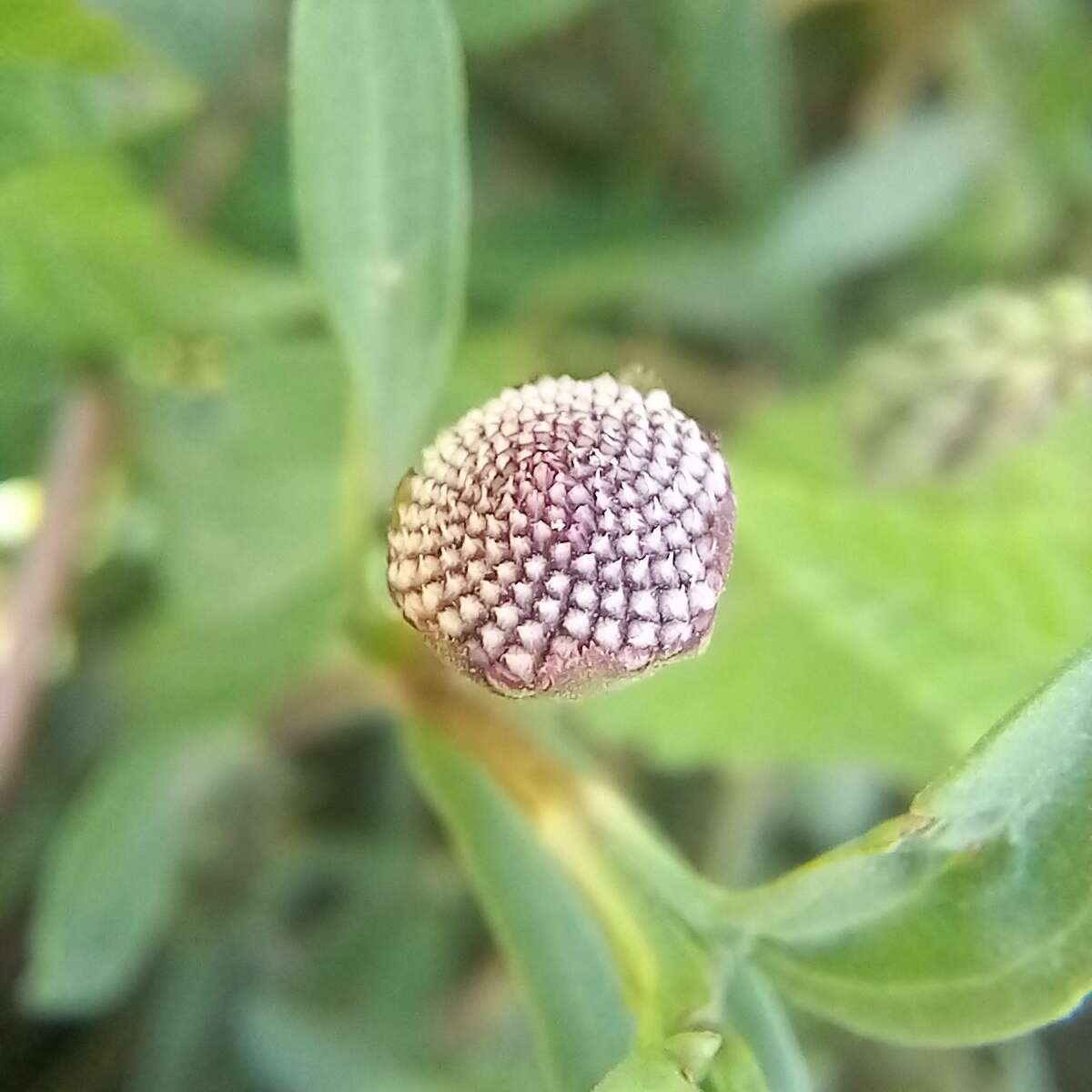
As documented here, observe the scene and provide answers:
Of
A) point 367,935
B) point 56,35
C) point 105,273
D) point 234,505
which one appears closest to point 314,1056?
point 367,935

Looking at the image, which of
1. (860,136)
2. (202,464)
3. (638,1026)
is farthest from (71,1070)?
(860,136)

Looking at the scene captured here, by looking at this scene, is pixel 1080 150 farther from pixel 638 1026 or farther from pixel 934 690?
pixel 638 1026

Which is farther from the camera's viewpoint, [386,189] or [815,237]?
[815,237]

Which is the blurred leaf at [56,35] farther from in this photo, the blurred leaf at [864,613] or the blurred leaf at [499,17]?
the blurred leaf at [864,613]

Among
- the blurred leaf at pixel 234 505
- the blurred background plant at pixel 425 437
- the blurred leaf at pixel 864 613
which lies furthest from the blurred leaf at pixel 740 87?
the blurred leaf at pixel 234 505

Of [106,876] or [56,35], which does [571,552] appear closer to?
[56,35]

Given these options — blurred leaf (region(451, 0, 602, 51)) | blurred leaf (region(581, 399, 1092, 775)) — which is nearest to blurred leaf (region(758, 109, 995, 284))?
blurred leaf (region(581, 399, 1092, 775))

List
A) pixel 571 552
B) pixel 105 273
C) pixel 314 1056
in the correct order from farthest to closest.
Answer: pixel 314 1056 → pixel 105 273 → pixel 571 552

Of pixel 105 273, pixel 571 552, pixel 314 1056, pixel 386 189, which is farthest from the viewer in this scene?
pixel 314 1056
